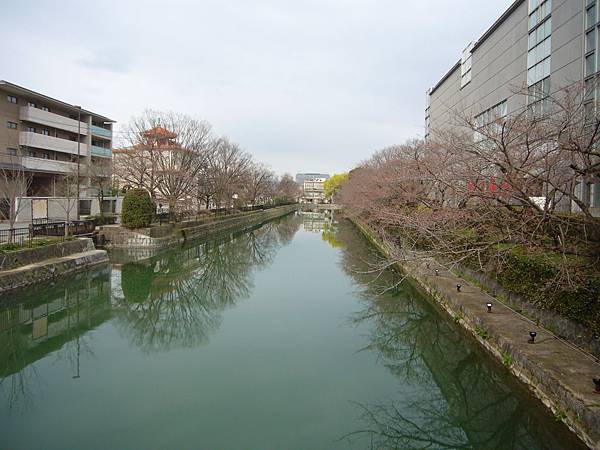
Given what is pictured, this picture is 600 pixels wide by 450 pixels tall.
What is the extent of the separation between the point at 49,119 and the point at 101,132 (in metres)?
6.07

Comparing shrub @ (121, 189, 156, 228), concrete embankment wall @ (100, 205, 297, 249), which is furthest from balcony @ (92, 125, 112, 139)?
shrub @ (121, 189, 156, 228)

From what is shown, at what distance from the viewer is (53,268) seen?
45.2 ft

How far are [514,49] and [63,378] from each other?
971 inches

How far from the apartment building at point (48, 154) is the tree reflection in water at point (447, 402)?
1971cm

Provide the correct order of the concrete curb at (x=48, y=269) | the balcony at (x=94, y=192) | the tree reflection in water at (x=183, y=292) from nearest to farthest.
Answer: the tree reflection in water at (x=183, y=292) → the concrete curb at (x=48, y=269) → the balcony at (x=94, y=192)

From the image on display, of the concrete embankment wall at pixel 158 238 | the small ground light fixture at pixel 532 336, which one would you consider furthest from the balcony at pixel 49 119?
the small ground light fixture at pixel 532 336

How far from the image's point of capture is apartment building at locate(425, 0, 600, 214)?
15.7 meters

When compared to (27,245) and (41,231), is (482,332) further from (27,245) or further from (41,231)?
(41,231)

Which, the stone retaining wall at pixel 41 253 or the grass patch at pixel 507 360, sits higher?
the stone retaining wall at pixel 41 253

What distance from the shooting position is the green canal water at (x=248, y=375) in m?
5.67

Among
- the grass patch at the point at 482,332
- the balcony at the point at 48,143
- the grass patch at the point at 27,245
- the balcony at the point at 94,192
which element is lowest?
the grass patch at the point at 482,332

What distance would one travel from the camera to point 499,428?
19.7 ft

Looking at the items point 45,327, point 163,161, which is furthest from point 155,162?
point 45,327

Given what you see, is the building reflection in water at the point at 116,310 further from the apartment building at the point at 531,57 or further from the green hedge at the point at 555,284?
the apartment building at the point at 531,57
